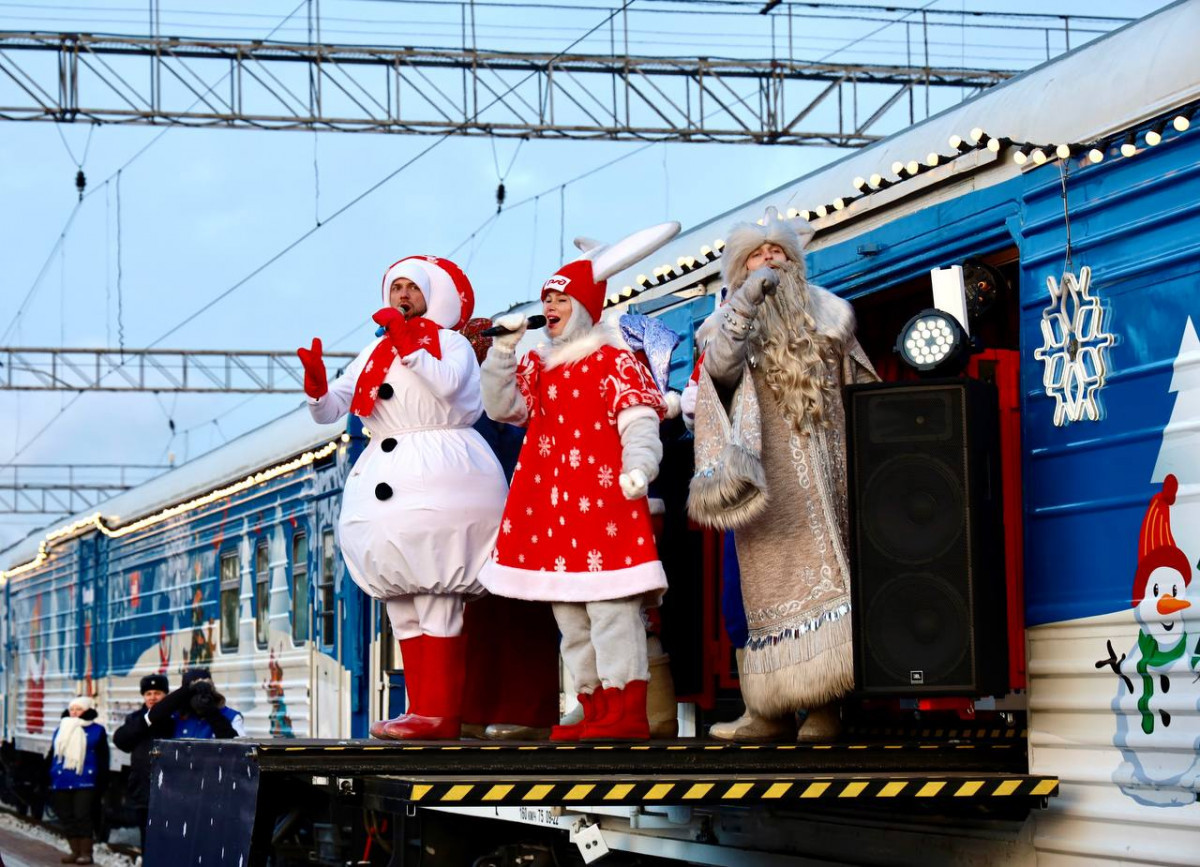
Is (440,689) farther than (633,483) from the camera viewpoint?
Yes

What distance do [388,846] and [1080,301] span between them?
310 centimetres

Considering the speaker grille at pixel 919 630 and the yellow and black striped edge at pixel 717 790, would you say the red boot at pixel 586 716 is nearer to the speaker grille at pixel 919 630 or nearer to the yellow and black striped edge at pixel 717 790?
the yellow and black striped edge at pixel 717 790

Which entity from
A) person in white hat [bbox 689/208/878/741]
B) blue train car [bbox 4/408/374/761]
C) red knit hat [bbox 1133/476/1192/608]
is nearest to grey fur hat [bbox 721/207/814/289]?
person in white hat [bbox 689/208/878/741]

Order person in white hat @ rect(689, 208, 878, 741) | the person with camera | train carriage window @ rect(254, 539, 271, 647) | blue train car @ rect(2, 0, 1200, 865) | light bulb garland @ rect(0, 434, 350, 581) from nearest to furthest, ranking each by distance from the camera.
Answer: blue train car @ rect(2, 0, 1200, 865)
person in white hat @ rect(689, 208, 878, 741)
the person with camera
light bulb garland @ rect(0, 434, 350, 581)
train carriage window @ rect(254, 539, 271, 647)

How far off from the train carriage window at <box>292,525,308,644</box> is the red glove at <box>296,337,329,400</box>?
Answer: 18.4ft

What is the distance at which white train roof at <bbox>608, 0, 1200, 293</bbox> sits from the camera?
16.3ft

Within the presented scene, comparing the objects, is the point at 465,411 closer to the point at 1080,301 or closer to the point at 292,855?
the point at 292,855

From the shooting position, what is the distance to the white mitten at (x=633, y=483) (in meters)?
5.70

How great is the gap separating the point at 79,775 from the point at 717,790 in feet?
37.5

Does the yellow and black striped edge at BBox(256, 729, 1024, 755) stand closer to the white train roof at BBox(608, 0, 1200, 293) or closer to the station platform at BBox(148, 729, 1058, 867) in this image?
the station platform at BBox(148, 729, 1058, 867)

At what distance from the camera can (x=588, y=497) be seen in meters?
5.90

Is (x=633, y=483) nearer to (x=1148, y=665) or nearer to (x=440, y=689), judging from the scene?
(x=440, y=689)

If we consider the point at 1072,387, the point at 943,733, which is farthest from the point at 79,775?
the point at 1072,387

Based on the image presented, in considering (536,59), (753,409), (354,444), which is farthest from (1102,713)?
(536,59)
